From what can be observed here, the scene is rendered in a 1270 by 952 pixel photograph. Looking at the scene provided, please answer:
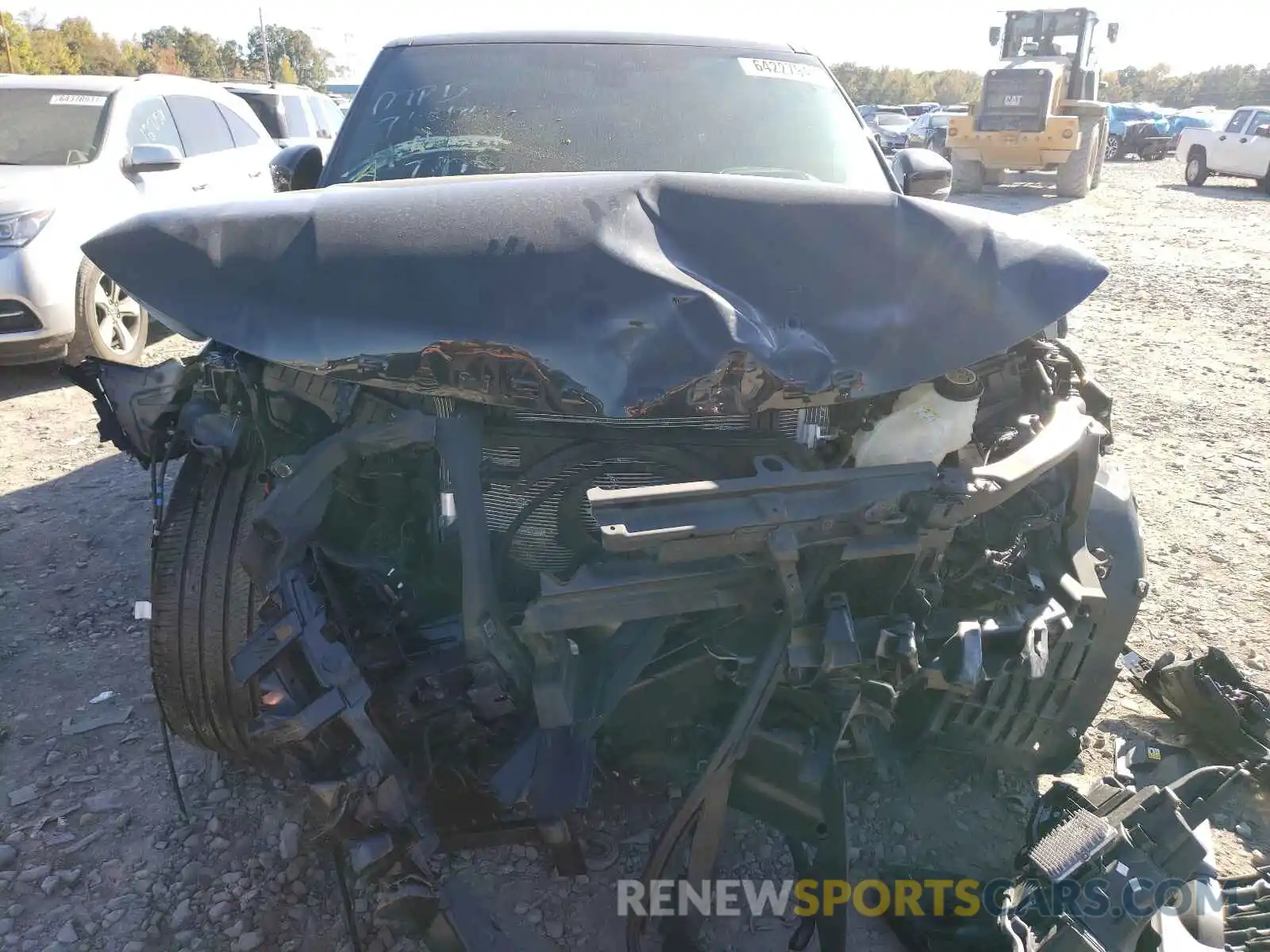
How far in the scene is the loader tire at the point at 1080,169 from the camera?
15.4 meters

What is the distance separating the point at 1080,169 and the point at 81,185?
15.4m

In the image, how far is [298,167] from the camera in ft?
11.4

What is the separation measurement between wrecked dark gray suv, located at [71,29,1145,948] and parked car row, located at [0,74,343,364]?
298cm

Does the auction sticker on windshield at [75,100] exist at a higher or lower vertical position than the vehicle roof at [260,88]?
lower

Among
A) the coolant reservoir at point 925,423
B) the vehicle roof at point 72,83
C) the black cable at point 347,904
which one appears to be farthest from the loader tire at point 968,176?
the black cable at point 347,904

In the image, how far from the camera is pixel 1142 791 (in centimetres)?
203

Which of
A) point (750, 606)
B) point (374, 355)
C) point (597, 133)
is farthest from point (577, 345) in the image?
point (597, 133)

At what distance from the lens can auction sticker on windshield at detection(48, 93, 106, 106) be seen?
6.08 m

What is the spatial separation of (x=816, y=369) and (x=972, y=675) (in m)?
0.72

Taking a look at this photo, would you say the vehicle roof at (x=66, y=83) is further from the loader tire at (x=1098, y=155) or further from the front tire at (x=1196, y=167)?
the front tire at (x=1196, y=167)

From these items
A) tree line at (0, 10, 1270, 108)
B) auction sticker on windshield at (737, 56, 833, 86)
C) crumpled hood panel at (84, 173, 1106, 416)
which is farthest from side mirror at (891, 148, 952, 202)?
tree line at (0, 10, 1270, 108)

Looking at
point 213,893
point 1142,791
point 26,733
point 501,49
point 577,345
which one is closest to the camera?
point 577,345

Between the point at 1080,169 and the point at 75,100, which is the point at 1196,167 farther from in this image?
the point at 75,100

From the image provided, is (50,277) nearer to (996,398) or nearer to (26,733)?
(26,733)
